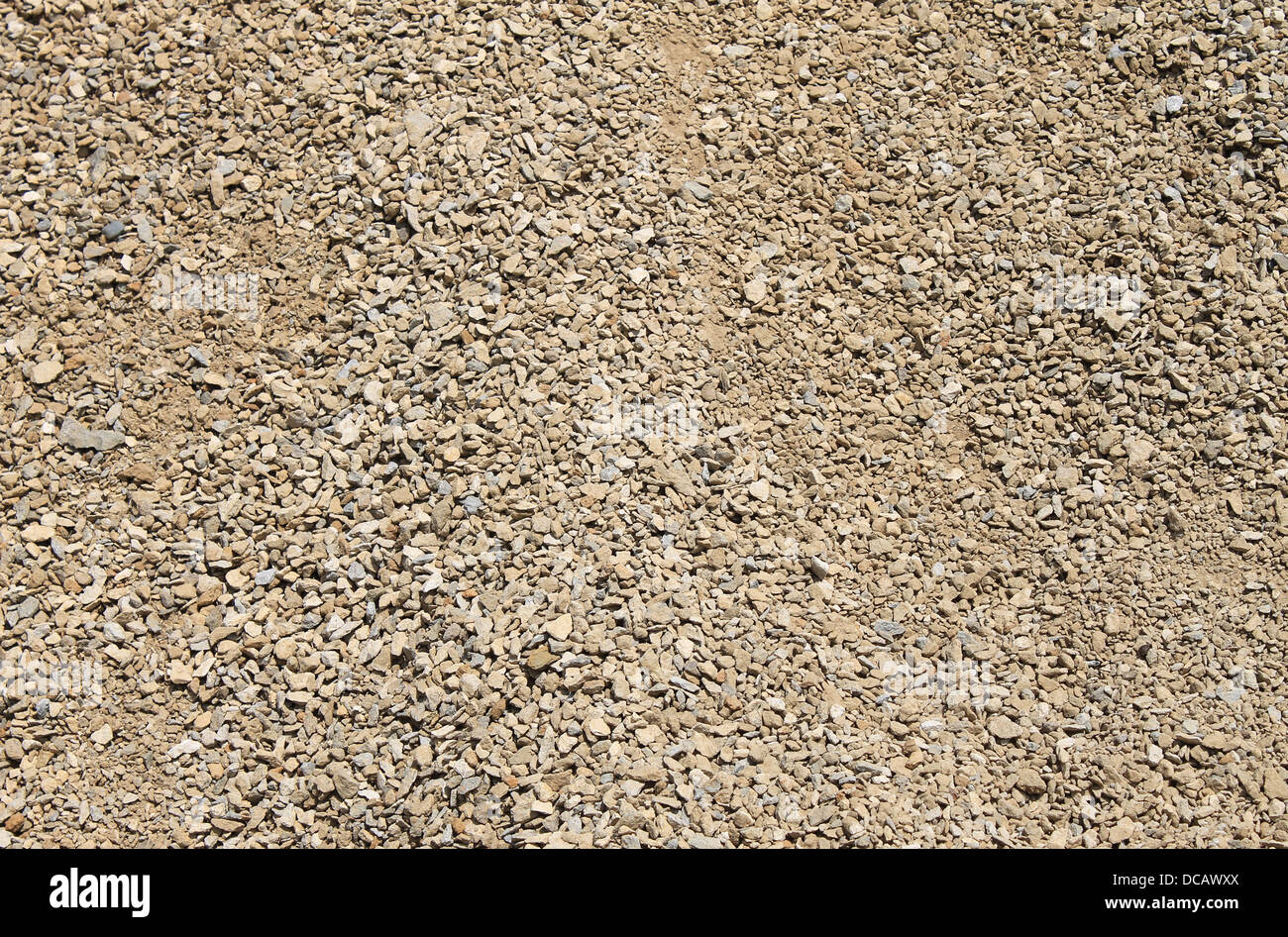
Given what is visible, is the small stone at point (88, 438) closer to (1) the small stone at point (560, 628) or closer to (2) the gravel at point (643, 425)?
(2) the gravel at point (643, 425)

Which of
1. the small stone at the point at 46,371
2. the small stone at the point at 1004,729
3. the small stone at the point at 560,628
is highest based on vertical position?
the small stone at the point at 46,371

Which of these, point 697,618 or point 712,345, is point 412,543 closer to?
point 697,618

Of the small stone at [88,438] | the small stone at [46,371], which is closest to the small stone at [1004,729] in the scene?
the small stone at [88,438]

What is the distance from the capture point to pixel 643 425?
13.0 ft

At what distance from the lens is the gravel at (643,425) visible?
352 centimetres

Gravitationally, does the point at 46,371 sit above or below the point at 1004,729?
above

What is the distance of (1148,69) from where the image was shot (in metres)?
4.64

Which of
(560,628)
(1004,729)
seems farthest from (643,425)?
(1004,729)

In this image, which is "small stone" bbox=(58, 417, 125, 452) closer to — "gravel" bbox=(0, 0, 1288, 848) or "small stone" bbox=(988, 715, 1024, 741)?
"gravel" bbox=(0, 0, 1288, 848)

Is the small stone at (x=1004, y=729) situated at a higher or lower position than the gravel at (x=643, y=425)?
lower

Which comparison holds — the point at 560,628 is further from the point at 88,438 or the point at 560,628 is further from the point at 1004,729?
the point at 88,438

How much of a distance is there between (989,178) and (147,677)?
3827 millimetres

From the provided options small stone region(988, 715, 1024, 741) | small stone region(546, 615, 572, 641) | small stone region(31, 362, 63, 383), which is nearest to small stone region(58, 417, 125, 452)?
small stone region(31, 362, 63, 383)

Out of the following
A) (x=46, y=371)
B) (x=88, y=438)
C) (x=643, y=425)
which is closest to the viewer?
(x=643, y=425)
